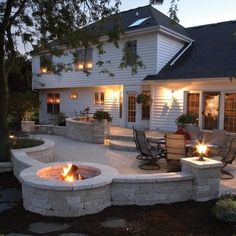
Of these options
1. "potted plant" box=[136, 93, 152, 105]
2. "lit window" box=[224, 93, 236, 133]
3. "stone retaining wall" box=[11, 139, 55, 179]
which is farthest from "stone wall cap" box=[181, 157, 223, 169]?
"potted plant" box=[136, 93, 152, 105]

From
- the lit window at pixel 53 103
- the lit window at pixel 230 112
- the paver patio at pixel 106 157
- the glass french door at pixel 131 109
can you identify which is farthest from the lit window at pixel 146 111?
the lit window at pixel 53 103

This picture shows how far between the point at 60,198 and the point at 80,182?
409mm

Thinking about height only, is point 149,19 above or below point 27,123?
above

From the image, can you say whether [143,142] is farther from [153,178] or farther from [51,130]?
[51,130]

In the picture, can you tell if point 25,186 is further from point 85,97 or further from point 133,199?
point 85,97

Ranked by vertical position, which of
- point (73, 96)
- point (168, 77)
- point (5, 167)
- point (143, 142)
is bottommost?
point (5, 167)

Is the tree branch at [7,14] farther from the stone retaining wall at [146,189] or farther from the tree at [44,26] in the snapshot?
the stone retaining wall at [146,189]

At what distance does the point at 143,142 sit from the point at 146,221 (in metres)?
3.80

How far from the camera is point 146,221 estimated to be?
4.79 metres

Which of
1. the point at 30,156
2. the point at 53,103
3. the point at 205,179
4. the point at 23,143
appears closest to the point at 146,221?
the point at 205,179

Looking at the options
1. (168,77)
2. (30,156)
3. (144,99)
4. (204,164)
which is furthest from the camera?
(144,99)

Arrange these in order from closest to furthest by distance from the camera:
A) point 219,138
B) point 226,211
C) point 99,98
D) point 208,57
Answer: point 226,211, point 219,138, point 208,57, point 99,98

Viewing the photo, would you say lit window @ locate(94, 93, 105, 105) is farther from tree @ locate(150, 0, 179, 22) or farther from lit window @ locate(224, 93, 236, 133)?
tree @ locate(150, 0, 179, 22)

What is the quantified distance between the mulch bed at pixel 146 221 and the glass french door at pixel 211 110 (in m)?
9.30
